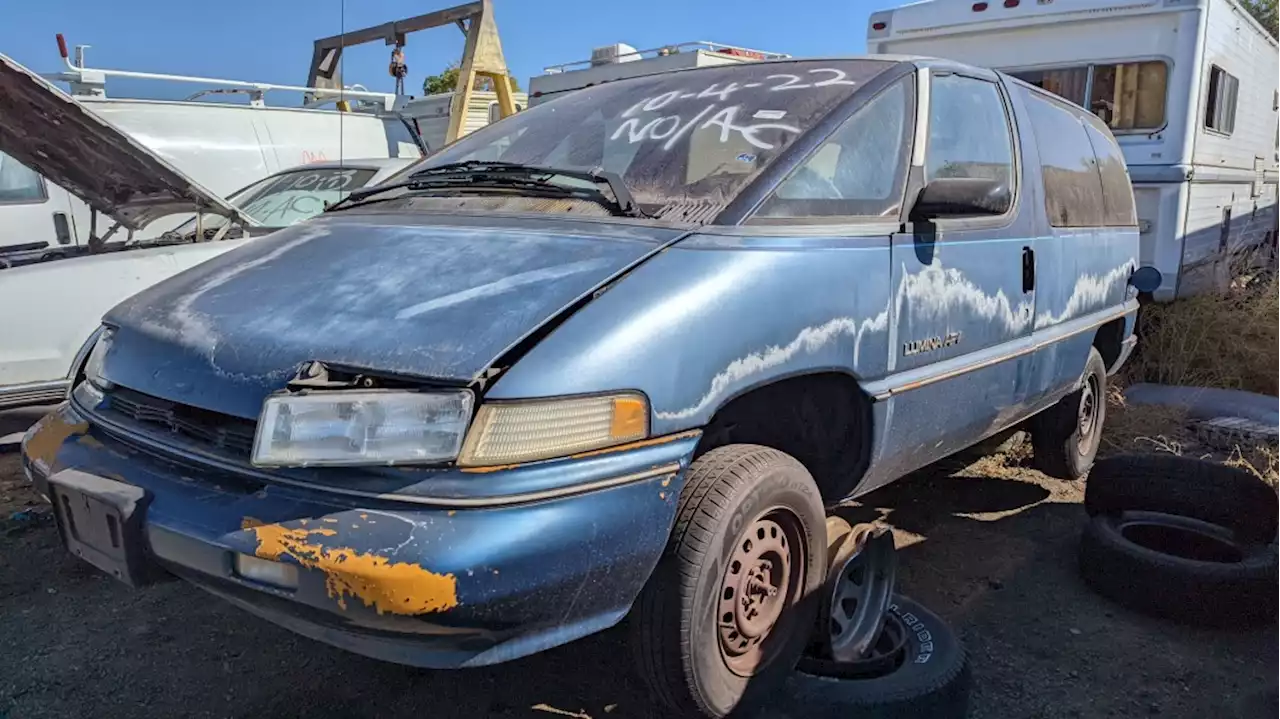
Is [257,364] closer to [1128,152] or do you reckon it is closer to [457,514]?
[457,514]

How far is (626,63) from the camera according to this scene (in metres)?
9.88

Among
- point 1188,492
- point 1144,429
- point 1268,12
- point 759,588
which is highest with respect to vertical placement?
point 1268,12

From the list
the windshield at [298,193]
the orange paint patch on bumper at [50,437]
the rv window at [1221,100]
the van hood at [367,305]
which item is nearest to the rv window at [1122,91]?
the rv window at [1221,100]

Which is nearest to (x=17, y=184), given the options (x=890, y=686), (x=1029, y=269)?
(x=1029, y=269)

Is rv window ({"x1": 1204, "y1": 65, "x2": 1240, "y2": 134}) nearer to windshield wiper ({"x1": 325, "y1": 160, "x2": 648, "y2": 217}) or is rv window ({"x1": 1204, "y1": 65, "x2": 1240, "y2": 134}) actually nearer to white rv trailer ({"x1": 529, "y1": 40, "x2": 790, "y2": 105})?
white rv trailer ({"x1": 529, "y1": 40, "x2": 790, "y2": 105})

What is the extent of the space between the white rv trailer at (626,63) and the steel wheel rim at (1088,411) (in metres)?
5.07

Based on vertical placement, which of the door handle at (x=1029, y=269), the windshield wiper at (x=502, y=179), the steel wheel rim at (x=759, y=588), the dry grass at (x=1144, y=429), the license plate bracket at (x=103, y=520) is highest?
the windshield wiper at (x=502, y=179)

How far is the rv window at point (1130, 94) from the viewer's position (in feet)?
22.5

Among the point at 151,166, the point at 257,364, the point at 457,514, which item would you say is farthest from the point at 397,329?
the point at 151,166

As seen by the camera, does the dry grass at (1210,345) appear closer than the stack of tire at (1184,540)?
No

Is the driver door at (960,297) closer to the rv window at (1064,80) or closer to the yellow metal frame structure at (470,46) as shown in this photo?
the rv window at (1064,80)

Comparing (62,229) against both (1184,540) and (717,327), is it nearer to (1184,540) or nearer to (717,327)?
(717,327)

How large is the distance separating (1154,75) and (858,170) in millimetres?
5234

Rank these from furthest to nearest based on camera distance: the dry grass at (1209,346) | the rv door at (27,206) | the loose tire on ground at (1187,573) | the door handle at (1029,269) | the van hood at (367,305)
Result: the dry grass at (1209,346), the rv door at (27,206), the door handle at (1029,269), the loose tire on ground at (1187,573), the van hood at (367,305)
